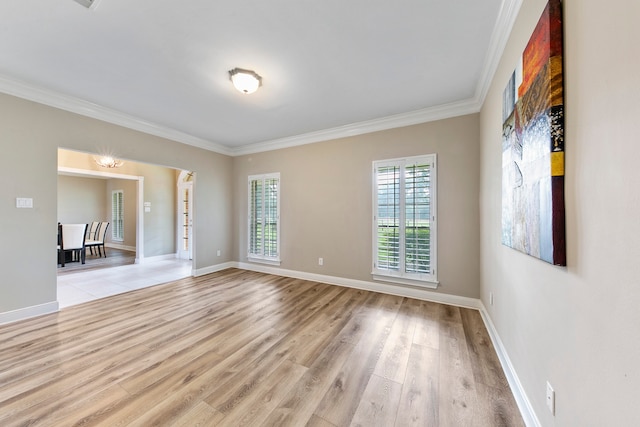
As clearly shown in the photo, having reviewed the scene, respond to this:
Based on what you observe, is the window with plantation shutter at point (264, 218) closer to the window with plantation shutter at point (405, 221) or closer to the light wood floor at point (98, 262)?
the window with plantation shutter at point (405, 221)

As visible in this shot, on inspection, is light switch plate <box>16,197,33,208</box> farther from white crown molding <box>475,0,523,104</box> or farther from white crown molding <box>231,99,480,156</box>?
white crown molding <box>475,0,523,104</box>

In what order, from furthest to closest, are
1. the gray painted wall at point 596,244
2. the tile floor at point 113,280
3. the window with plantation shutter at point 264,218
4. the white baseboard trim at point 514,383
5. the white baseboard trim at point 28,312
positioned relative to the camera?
1. the window with plantation shutter at point 264,218
2. the tile floor at point 113,280
3. the white baseboard trim at point 28,312
4. the white baseboard trim at point 514,383
5. the gray painted wall at point 596,244

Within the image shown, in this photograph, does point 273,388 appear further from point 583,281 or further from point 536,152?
point 536,152

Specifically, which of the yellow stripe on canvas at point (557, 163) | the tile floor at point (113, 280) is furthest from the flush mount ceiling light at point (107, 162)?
the yellow stripe on canvas at point (557, 163)

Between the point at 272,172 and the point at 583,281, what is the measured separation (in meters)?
4.56

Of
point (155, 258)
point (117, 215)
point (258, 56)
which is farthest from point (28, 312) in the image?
point (117, 215)

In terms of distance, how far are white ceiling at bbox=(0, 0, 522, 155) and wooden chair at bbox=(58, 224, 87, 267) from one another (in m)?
3.98

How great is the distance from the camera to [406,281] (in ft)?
11.6

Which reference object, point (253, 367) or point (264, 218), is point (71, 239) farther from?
point (253, 367)

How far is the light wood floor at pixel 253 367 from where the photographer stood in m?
1.49

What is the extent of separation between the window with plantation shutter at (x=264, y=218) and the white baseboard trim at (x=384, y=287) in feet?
1.04

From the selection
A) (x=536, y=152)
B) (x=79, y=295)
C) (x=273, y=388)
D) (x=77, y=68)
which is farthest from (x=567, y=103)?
(x=79, y=295)

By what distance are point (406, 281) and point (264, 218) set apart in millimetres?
3013

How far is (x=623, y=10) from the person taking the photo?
29.0 inches
